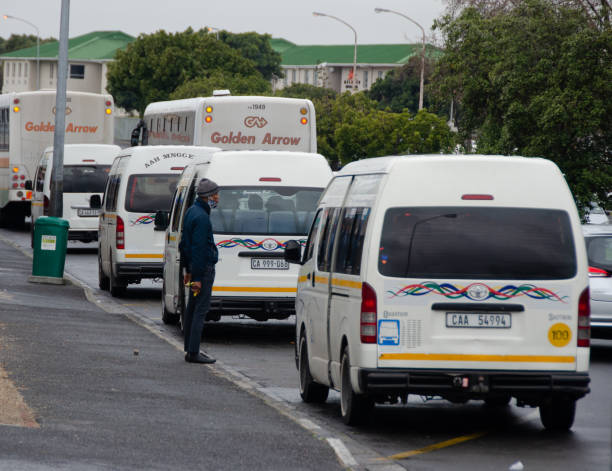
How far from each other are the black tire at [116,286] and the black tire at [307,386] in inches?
427

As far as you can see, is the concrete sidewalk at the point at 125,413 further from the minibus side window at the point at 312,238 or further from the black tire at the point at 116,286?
the black tire at the point at 116,286

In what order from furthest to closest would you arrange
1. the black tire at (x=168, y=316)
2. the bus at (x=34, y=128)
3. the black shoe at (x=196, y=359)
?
1. the bus at (x=34, y=128)
2. the black tire at (x=168, y=316)
3. the black shoe at (x=196, y=359)

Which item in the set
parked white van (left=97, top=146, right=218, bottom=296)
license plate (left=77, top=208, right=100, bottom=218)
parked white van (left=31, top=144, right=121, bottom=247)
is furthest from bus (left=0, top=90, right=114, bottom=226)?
parked white van (left=97, top=146, right=218, bottom=296)

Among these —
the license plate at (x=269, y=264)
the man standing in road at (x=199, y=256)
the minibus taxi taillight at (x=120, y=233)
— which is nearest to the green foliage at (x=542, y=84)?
the minibus taxi taillight at (x=120, y=233)

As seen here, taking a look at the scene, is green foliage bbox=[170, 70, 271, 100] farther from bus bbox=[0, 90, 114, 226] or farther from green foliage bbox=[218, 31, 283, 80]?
bus bbox=[0, 90, 114, 226]

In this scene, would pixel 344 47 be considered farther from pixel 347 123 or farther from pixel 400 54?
pixel 347 123

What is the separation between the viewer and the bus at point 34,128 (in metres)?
41.8

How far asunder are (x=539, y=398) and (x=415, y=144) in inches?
2044

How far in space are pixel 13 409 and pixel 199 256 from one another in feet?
14.6

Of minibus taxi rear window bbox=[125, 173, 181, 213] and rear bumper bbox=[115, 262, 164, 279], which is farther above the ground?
minibus taxi rear window bbox=[125, 173, 181, 213]

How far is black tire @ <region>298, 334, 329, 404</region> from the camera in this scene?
479 inches

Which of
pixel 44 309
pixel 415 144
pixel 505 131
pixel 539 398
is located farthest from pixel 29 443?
pixel 415 144

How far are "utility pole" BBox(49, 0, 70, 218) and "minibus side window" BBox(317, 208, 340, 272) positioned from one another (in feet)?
53.1

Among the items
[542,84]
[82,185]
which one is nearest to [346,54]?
[82,185]
